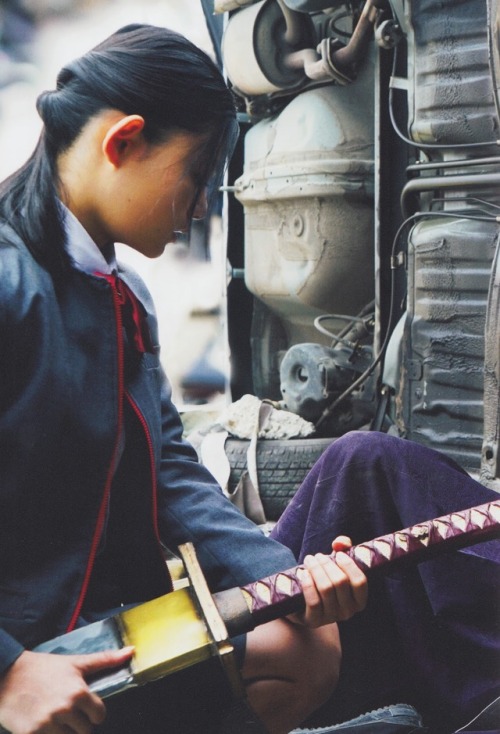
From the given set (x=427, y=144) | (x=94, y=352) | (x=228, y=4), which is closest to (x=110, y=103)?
(x=94, y=352)

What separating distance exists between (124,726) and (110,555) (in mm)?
309

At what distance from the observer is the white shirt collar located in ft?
4.48

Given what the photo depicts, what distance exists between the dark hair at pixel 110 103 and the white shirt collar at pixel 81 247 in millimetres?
14

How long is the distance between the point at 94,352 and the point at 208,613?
428mm

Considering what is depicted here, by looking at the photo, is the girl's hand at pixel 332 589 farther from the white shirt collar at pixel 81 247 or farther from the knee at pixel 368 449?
the white shirt collar at pixel 81 247

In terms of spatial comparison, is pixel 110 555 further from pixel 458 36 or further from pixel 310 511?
pixel 458 36

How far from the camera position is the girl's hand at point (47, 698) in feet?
3.76

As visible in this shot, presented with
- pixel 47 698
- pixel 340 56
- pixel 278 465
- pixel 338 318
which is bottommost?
pixel 278 465

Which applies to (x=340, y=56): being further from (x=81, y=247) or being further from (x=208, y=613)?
(x=208, y=613)

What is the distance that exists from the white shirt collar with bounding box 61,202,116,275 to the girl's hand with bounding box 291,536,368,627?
0.56m

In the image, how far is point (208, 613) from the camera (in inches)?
48.3

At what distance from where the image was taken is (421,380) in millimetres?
2982

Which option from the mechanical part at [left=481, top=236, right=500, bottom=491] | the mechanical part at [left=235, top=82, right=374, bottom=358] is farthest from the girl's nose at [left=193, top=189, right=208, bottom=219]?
the mechanical part at [left=235, top=82, right=374, bottom=358]

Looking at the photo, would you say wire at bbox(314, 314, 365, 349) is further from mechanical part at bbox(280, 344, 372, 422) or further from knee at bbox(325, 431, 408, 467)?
knee at bbox(325, 431, 408, 467)
